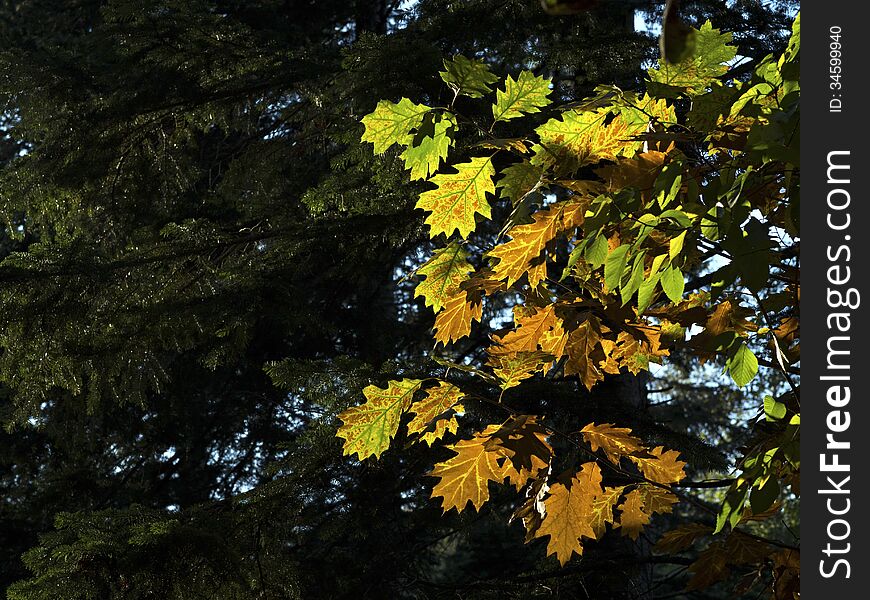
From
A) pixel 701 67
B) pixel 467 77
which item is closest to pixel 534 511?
pixel 467 77

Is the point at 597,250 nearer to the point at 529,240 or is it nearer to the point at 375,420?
the point at 529,240

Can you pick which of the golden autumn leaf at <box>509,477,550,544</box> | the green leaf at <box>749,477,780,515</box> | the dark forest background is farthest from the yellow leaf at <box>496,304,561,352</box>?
the dark forest background

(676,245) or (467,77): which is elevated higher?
(467,77)

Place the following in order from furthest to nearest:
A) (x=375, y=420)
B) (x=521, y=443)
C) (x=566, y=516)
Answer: (x=375, y=420)
(x=566, y=516)
(x=521, y=443)

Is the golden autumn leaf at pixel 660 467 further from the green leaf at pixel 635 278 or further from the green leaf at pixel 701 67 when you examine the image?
the green leaf at pixel 701 67

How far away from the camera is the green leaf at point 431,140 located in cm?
179

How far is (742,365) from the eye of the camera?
5.57 ft

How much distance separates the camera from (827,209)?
1.53 meters

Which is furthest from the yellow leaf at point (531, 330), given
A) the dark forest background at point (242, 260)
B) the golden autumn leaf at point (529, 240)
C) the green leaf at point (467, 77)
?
the dark forest background at point (242, 260)

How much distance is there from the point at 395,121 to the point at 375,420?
2.22 ft

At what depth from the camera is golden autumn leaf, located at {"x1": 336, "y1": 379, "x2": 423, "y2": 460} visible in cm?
203

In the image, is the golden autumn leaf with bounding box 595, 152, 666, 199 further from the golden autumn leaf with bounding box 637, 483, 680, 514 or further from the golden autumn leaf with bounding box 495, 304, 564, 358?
the golden autumn leaf with bounding box 637, 483, 680, 514

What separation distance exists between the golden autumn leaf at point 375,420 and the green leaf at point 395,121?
1.80 ft

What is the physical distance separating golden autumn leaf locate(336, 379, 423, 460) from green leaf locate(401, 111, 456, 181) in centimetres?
51
